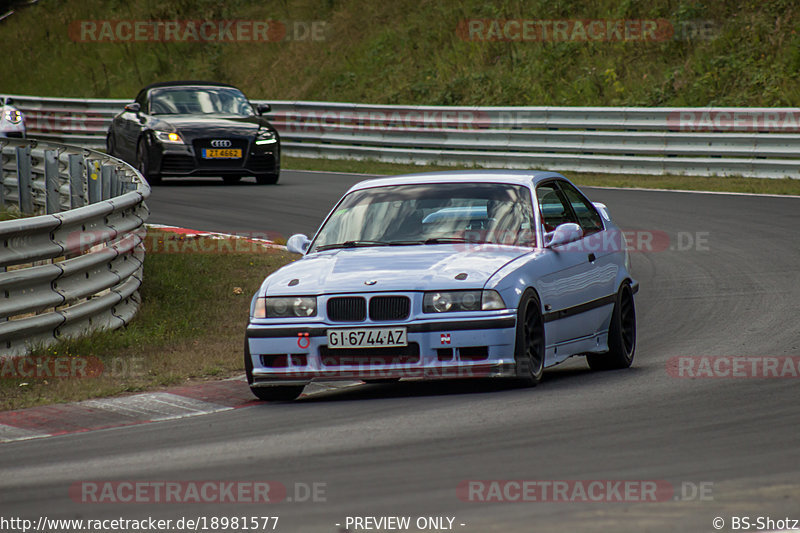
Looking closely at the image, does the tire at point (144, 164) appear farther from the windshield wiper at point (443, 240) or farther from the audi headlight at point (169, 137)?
the windshield wiper at point (443, 240)

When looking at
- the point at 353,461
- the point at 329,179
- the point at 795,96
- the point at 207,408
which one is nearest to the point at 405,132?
the point at 329,179

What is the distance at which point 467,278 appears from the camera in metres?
7.70

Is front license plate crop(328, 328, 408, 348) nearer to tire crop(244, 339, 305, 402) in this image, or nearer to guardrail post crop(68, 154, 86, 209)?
tire crop(244, 339, 305, 402)

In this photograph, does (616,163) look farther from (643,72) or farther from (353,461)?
(353,461)

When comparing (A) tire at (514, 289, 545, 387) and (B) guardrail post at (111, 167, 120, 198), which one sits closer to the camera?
(A) tire at (514, 289, 545, 387)

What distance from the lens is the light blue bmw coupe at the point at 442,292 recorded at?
25.0 ft

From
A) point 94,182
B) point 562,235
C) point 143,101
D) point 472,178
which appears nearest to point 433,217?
point 472,178

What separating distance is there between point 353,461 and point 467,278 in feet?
6.71

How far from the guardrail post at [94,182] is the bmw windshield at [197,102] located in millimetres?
8138

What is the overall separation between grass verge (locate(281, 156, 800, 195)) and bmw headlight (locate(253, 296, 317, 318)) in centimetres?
1366

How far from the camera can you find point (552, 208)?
359 inches

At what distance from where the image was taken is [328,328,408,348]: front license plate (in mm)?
7617

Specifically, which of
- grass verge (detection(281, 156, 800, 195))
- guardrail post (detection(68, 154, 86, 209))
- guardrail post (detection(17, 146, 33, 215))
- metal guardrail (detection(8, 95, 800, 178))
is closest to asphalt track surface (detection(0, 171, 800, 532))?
guardrail post (detection(68, 154, 86, 209))

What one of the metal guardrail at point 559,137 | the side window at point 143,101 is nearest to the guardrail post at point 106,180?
the side window at point 143,101
